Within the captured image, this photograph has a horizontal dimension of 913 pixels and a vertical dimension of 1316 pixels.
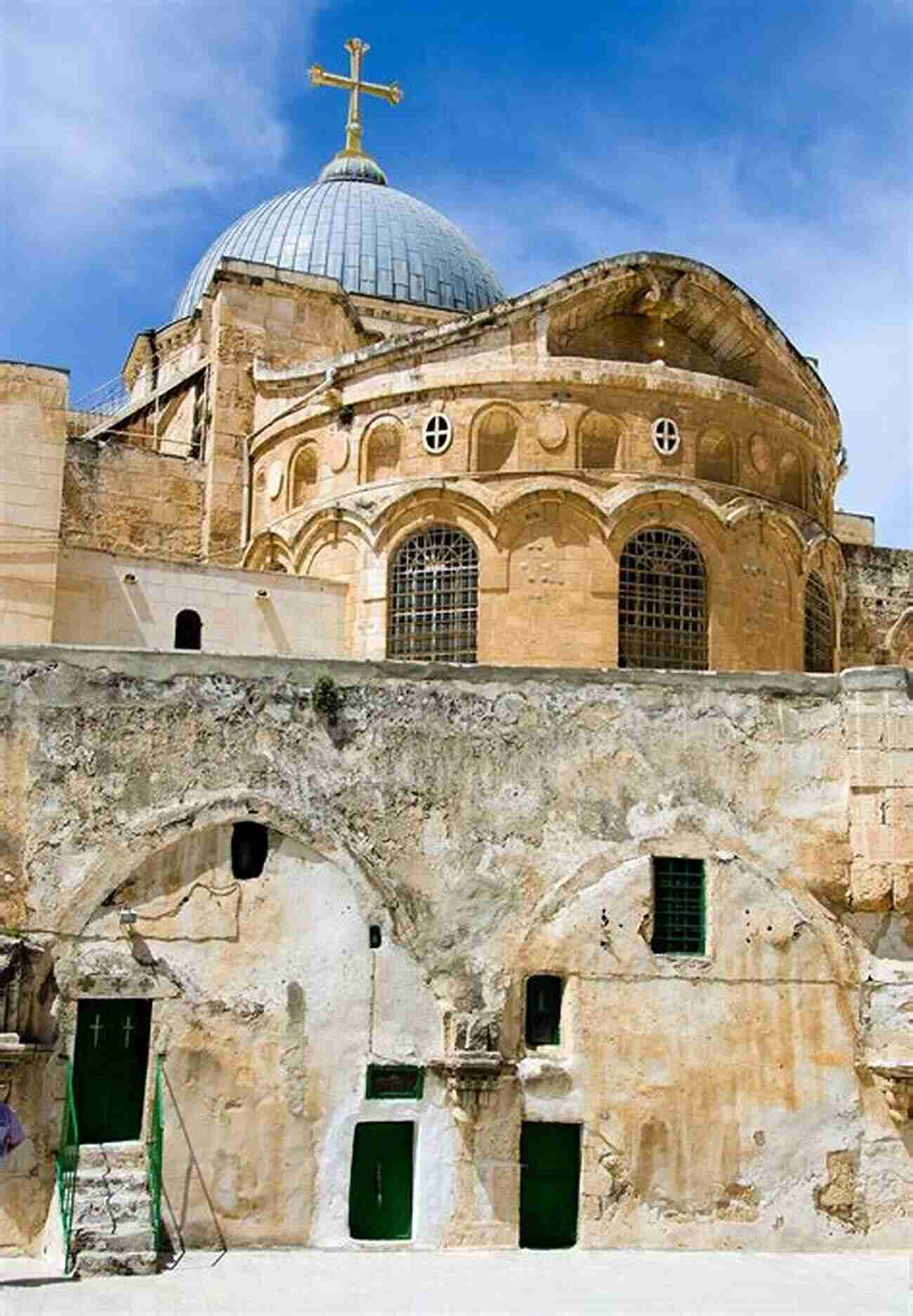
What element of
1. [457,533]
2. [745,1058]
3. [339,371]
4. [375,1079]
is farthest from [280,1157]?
[339,371]

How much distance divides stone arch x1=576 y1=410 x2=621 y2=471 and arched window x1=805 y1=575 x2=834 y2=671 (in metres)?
3.46

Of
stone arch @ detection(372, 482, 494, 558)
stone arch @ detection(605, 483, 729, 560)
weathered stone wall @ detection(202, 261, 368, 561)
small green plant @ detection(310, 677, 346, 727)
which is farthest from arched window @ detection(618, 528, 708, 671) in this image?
small green plant @ detection(310, 677, 346, 727)

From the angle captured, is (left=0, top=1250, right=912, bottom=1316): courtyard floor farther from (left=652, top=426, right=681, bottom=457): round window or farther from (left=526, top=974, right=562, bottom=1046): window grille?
(left=652, top=426, right=681, bottom=457): round window

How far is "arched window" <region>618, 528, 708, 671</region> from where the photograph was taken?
1992 cm

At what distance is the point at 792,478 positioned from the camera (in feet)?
71.0

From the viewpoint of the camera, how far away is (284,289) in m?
23.9

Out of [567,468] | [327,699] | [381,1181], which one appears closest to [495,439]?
[567,468]

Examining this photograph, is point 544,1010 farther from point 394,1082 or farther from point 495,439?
point 495,439

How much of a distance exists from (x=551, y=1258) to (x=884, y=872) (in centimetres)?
442

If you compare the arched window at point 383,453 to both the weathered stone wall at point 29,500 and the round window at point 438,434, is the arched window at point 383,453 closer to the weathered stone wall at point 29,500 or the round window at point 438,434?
the round window at point 438,434

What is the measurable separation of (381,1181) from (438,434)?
32.7 feet

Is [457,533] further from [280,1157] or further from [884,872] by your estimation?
[280,1157]

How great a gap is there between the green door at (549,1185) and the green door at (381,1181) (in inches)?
38.5

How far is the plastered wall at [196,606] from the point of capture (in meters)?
19.0
